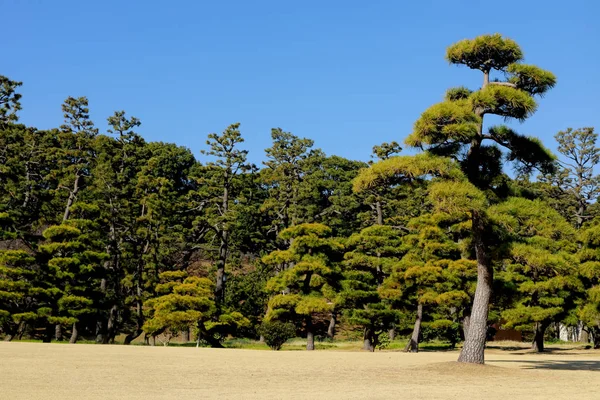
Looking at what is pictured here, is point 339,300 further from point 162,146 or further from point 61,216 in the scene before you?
point 162,146

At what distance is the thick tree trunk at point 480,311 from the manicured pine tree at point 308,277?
34.9 ft

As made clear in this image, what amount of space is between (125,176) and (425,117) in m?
20.2

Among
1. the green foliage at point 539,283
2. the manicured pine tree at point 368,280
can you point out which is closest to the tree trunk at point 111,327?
the manicured pine tree at point 368,280

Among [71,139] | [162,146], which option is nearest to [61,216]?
[71,139]

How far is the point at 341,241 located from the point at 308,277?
2.84 m

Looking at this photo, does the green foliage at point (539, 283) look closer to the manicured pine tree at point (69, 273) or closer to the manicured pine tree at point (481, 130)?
the manicured pine tree at point (481, 130)

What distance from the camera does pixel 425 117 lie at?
40.4ft

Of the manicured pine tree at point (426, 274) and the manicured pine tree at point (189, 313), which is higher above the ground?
the manicured pine tree at point (426, 274)

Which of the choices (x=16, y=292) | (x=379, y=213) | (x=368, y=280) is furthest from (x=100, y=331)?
(x=379, y=213)

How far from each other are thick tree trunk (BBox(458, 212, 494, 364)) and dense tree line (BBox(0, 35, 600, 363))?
42 mm

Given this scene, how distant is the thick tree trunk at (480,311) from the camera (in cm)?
1234

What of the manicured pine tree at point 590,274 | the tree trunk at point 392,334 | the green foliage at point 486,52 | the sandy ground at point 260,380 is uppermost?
the green foliage at point 486,52

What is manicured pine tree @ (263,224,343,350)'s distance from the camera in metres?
23.0

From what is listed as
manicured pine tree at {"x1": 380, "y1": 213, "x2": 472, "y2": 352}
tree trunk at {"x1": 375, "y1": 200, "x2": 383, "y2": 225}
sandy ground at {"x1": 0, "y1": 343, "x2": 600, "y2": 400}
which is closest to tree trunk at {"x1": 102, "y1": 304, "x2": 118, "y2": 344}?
manicured pine tree at {"x1": 380, "y1": 213, "x2": 472, "y2": 352}
